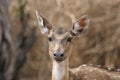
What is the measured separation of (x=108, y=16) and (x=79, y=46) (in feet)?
2.85

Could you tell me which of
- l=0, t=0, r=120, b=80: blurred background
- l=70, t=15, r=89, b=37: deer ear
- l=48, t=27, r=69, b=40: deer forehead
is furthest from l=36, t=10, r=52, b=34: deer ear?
l=0, t=0, r=120, b=80: blurred background

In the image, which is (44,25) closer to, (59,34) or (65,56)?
(59,34)

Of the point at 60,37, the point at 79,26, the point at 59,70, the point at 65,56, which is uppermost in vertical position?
the point at 79,26

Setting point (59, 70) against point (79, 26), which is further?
point (79, 26)

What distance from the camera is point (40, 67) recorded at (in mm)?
14578

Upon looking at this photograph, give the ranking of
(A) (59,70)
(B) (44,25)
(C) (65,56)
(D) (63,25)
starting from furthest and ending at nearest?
(D) (63,25), (B) (44,25), (A) (59,70), (C) (65,56)

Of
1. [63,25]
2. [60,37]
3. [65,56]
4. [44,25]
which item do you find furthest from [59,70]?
[63,25]

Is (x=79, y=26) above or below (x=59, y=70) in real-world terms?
above

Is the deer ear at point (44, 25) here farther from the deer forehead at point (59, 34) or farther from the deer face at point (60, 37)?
the deer forehead at point (59, 34)

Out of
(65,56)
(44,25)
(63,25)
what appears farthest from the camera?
(63,25)

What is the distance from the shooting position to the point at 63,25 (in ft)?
43.5

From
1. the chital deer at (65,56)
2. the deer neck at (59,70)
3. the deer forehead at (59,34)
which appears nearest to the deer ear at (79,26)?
the chital deer at (65,56)

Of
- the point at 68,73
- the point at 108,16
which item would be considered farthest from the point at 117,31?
the point at 68,73

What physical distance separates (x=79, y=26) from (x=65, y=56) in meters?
0.65
